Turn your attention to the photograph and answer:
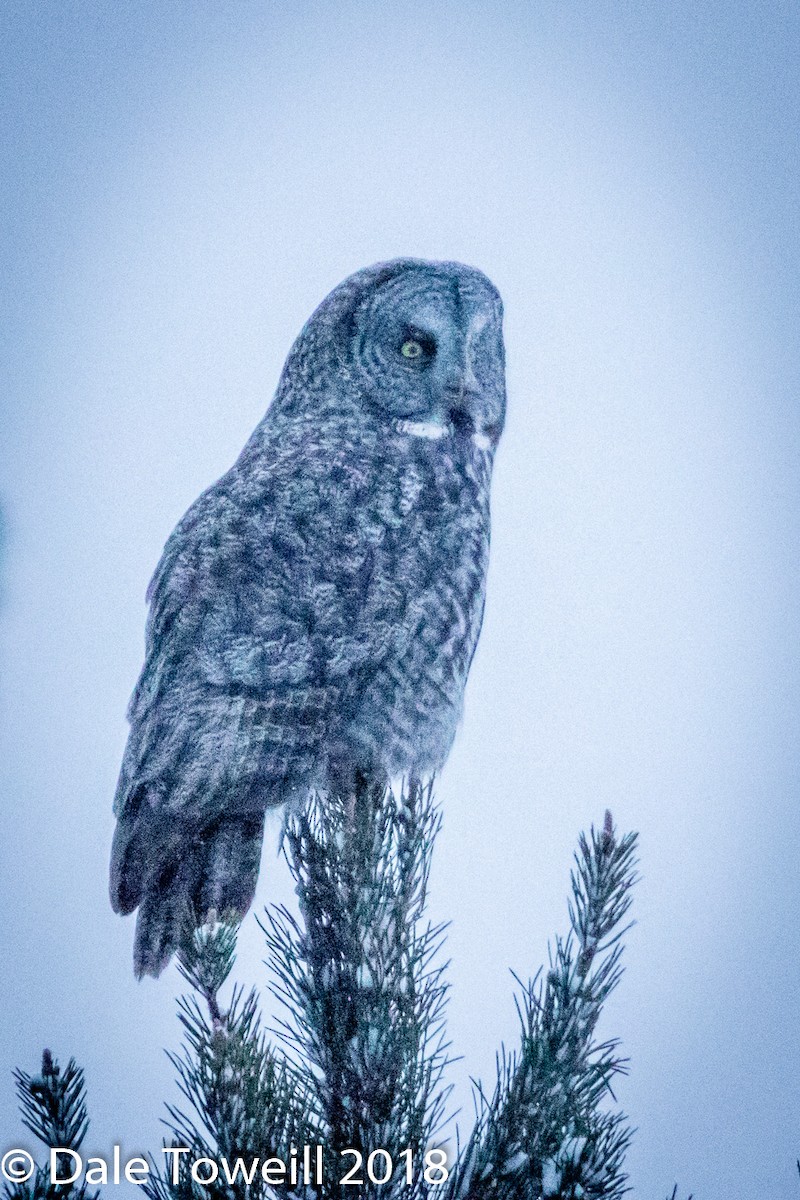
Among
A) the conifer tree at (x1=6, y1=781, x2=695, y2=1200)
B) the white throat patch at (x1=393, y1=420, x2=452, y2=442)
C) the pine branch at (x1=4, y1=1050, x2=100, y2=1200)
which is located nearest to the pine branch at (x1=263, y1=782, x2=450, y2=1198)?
the conifer tree at (x1=6, y1=781, x2=695, y2=1200)

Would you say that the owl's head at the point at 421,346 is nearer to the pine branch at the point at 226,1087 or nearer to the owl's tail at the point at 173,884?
the owl's tail at the point at 173,884

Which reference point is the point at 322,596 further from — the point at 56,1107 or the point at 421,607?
the point at 56,1107

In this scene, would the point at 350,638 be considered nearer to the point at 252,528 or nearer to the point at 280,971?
the point at 252,528

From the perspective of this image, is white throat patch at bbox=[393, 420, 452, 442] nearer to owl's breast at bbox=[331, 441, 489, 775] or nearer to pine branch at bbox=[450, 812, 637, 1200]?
owl's breast at bbox=[331, 441, 489, 775]

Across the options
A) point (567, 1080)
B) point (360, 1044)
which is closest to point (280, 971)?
point (360, 1044)

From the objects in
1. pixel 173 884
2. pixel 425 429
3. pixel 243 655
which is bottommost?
pixel 173 884

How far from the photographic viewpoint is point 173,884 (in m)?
0.96

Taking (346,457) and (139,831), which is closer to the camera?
(139,831)

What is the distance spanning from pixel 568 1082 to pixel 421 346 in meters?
0.95

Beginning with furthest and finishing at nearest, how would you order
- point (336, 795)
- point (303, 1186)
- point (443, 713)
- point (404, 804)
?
point (443, 713) → point (336, 795) → point (404, 804) → point (303, 1186)

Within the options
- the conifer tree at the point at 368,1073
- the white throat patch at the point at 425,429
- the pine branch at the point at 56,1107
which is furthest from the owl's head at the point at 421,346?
the pine branch at the point at 56,1107

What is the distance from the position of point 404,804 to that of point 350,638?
0.34 m

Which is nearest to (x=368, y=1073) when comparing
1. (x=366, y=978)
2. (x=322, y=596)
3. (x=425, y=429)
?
(x=366, y=978)

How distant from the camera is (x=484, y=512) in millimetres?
1242
